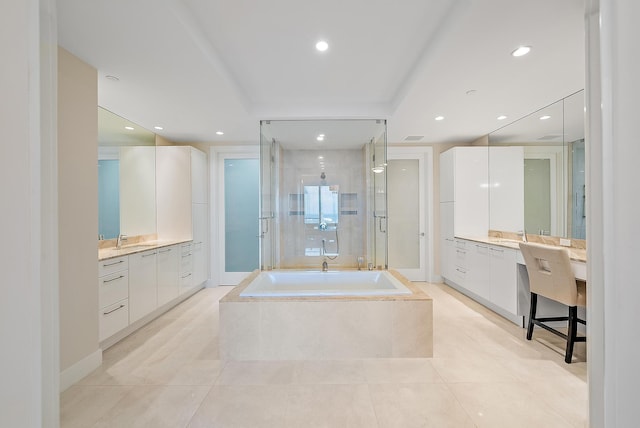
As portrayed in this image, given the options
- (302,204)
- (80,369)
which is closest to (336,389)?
(80,369)

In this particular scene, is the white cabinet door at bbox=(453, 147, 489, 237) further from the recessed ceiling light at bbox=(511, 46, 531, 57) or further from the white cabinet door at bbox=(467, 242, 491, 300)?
the recessed ceiling light at bbox=(511, 46, 531, 57)

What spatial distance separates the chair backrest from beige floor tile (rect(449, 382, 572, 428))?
0.82 meters

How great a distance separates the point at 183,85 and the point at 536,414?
3.42 meters

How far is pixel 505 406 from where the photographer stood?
170 cm

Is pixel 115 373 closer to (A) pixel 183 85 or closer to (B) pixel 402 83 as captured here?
(A) pixel 183 85

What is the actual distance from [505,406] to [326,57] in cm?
268

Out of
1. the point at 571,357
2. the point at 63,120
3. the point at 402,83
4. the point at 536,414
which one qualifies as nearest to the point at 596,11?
the point at 536,414

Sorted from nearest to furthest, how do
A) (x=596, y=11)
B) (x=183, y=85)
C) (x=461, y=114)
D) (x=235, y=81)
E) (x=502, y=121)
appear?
(x=596, y=11) → (x=183, y=85) → (x=235, y=81) → (x=461, y=114) → (x=502, y=121)

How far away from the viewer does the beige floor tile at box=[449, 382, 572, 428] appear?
1.57 meters

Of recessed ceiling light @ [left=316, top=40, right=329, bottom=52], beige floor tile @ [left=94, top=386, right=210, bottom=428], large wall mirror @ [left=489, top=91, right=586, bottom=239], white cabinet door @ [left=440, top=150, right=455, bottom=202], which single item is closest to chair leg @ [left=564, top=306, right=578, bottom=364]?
large wall mirror @ [left=489, top=91, right=586, bottom=239]

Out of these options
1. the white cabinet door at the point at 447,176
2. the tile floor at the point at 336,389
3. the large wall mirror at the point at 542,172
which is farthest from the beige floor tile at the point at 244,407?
the white cabinet door at the point at 447,176

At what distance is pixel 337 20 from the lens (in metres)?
1.86

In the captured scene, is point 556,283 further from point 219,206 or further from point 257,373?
point 219,206

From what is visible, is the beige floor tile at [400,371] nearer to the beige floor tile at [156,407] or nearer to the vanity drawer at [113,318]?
the beige floor tile at [156,407]
